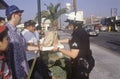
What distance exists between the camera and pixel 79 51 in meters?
6.01

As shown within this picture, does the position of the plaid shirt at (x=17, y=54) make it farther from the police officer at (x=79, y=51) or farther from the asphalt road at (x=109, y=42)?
the asphalt road at (x=109, y=42)

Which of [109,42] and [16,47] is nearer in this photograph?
[16,47]

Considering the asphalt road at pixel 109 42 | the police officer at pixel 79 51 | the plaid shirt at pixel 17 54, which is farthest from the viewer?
the asphalt road at pixel 109 42

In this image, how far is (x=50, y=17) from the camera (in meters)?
51.1

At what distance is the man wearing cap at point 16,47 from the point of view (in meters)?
5.09

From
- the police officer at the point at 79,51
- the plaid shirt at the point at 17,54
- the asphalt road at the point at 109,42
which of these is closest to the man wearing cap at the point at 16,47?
the plaid shirt at the point at 17,54

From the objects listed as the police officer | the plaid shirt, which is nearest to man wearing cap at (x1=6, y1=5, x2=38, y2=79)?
the plaid shirt

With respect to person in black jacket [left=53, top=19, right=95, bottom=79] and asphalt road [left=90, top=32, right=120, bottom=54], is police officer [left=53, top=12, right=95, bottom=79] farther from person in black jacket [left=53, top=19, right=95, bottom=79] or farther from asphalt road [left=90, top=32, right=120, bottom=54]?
asphalt road [left=90, top=32, right=120, bottom=54]

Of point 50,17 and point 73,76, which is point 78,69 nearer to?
point 73,76

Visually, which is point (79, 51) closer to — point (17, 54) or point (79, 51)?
point (79, 51)

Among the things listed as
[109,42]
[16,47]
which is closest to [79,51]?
[16,47]

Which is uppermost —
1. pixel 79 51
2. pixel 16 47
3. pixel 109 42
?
pixel 16 47

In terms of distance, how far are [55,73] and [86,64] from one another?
15.3 feet

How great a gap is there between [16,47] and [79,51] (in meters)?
1.20
